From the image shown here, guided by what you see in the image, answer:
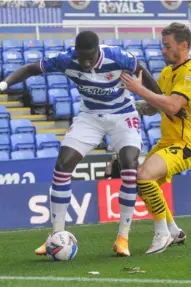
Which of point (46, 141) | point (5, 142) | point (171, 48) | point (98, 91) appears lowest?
point (46, 141)

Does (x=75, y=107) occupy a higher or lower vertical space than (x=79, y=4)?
lower

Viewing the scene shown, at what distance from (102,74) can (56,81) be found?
1163 centimetres

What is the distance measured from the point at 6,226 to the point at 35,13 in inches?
490

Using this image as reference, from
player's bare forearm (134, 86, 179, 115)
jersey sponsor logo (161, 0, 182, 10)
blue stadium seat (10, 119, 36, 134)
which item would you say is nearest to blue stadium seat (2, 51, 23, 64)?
blue stadium seat (10, 119, 36, 134)

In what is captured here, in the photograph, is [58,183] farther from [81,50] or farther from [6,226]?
[6,226]

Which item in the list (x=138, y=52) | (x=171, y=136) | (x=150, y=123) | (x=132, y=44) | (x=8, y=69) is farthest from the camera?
(x=132, y=44)

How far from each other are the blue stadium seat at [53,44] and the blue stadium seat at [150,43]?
2.22 metres

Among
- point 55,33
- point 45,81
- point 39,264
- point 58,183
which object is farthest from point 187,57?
point 55,33

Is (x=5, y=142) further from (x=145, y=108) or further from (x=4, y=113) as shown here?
(x=145, y=108)

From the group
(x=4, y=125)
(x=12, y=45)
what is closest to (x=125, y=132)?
(x=4, y=125)

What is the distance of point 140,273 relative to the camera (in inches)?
259

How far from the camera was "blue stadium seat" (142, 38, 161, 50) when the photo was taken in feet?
73.2

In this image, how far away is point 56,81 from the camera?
19562 millimetres

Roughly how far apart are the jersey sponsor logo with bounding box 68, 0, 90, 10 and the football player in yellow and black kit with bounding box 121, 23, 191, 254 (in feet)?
51.1
